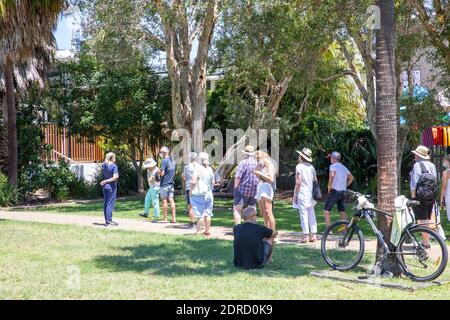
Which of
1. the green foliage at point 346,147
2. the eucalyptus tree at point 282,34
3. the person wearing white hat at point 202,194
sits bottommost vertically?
the person wearing white hat at point 202,194

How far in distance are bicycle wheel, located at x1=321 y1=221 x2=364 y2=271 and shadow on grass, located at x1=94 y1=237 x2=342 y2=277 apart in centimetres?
22

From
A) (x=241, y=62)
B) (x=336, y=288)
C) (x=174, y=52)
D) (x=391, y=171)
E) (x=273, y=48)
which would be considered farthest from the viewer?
(x=174, y=52)

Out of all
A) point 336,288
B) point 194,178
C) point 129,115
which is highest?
point 129,115

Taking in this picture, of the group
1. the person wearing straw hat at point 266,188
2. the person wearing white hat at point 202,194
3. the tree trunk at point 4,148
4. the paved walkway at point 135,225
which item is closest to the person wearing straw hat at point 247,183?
the person wearing straw hat at point 266,188

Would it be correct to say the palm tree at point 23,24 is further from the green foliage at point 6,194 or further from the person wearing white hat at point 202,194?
the person wearing white hat at point 202,194

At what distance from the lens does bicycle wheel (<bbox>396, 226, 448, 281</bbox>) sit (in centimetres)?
795

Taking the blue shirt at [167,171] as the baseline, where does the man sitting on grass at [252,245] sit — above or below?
below

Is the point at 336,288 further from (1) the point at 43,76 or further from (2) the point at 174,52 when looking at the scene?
(1) the point at 43,76

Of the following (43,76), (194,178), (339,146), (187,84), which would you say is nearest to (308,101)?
(339,146)

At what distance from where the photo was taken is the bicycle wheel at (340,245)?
8.94 m

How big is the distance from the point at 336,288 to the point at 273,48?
802 cm

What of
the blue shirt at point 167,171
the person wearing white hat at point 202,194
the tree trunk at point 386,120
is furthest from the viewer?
the blue shirt at point 167,171

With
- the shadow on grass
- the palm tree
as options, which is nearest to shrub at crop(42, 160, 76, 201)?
the palm tree

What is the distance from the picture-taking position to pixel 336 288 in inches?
307
